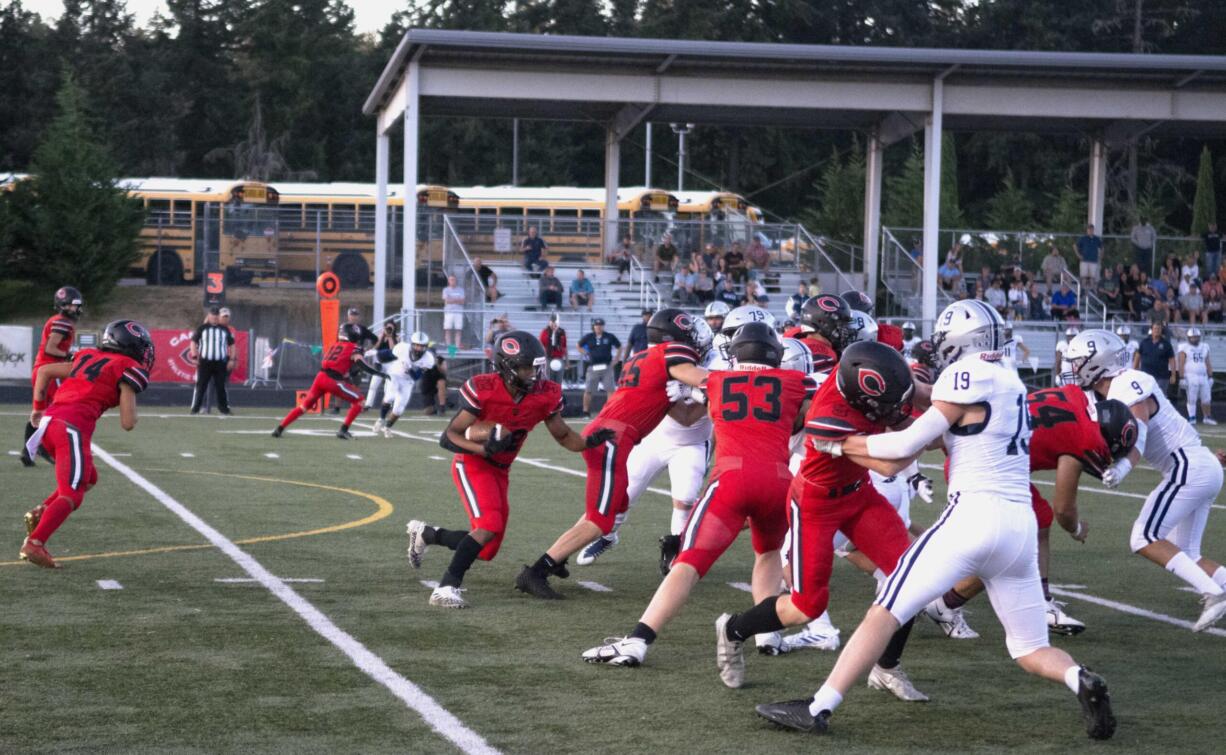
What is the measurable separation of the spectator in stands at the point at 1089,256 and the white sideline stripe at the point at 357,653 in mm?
22837

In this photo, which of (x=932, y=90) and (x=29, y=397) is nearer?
(x=29, y=397)

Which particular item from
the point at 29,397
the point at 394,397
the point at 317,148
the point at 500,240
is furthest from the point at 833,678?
the point at 317,148

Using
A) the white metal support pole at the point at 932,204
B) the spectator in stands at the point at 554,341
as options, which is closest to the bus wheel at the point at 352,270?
the spectator in stands at the point at 554,341

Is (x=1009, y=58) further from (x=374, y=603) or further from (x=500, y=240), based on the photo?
(x=374, y=603)

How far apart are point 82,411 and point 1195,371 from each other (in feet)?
66.4

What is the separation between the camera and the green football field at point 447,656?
554 cm

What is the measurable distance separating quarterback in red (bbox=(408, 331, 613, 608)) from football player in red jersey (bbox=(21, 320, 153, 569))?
2.24 metres

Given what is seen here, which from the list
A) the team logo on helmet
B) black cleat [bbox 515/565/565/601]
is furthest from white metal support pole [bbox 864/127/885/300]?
the team logo on helmet

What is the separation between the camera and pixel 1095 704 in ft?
17.8

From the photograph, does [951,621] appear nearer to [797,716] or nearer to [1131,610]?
[1131,610]

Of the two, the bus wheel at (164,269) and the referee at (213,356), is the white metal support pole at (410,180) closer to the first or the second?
the referee at (213,356)

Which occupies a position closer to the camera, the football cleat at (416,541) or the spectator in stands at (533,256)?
the football cleat at (416,541)

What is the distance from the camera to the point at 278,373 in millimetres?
29578

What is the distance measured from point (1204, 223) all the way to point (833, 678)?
159 feet
